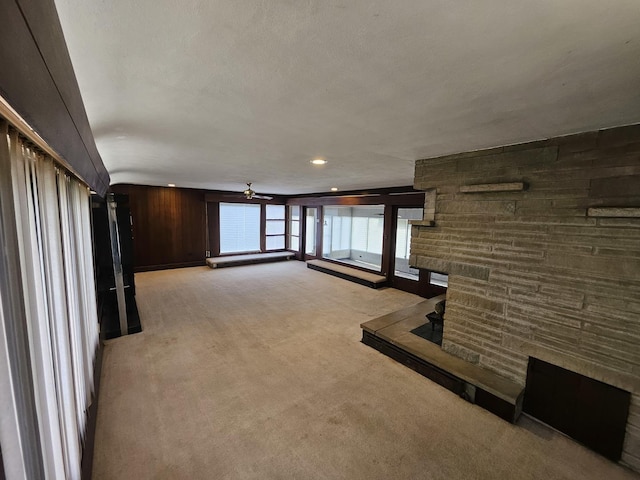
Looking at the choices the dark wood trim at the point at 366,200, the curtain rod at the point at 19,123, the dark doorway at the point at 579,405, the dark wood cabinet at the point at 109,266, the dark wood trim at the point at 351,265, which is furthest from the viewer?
the dark wood trim at the point at 351,265

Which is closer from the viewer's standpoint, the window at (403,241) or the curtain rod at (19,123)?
the curtain rod at (19,123)

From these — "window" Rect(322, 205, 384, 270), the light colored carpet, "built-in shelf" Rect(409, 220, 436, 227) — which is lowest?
the light colored carpet

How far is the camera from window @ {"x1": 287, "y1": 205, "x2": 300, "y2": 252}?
8.55 m

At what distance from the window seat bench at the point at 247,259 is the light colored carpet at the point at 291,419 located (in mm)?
3535

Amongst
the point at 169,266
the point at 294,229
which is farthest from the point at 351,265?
the point at 169,266

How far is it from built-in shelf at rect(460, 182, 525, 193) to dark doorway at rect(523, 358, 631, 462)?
4.57 feet

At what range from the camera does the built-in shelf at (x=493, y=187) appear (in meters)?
2.04

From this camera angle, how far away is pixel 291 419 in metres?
2.01

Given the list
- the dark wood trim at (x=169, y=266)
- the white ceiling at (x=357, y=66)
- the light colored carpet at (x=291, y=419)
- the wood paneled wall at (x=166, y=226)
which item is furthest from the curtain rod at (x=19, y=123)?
the dark wood trim at (x=169, y=266)

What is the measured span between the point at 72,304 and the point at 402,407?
98.2 inches

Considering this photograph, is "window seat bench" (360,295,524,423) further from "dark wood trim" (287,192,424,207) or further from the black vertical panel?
the black vertical panel

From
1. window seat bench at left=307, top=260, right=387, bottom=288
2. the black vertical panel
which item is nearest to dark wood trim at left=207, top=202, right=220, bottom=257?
window seat bench at left=307, top=260, right=387, bottom=288

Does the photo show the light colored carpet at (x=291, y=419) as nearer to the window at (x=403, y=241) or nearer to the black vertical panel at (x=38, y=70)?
the black vertical panel at (x=38, y=70)

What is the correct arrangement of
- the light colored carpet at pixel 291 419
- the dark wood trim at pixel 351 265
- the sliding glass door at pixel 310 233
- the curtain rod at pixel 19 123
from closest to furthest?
the curtain rod at pixel 19 123 → the light colored carpet at pixel 291 419 → the dark wood trim at pixel 351 265 → the sliding glass door at pixel 310 233
